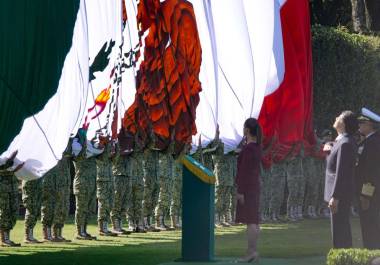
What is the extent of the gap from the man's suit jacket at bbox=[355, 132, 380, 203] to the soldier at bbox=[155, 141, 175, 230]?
637 centimetres

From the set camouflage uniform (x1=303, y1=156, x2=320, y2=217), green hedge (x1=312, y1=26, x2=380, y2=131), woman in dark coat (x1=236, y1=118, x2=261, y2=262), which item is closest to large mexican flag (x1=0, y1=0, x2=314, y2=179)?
camouflage uniform (x1=303, y1=156, x2=320, y2=217)

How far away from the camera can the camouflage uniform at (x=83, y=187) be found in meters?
18.5

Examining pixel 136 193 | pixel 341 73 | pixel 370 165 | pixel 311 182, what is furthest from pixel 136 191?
pixel 341 73

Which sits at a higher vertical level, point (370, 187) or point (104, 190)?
point (104, 190)

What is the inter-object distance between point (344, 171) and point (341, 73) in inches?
598

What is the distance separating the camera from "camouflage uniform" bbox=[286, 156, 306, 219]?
25.8 meters

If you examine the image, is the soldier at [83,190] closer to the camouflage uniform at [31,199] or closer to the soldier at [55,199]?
the soldier at [55,199]

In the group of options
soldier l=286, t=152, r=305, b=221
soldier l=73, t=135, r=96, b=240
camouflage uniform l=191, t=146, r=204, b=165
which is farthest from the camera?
soldier l=286, t=152, r=305, b=221

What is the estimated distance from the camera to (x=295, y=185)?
2588 cm

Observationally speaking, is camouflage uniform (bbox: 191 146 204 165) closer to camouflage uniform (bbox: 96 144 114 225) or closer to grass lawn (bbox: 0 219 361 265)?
grass lawn (bbox: 0 219 361 265)

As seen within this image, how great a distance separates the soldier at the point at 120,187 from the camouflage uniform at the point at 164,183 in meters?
1.19

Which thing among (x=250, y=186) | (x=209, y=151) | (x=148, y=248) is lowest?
(x=148, y=248)

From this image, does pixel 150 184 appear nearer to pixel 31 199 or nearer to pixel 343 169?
pixel 31 199

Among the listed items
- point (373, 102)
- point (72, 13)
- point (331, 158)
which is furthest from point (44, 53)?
point (373, 102)
